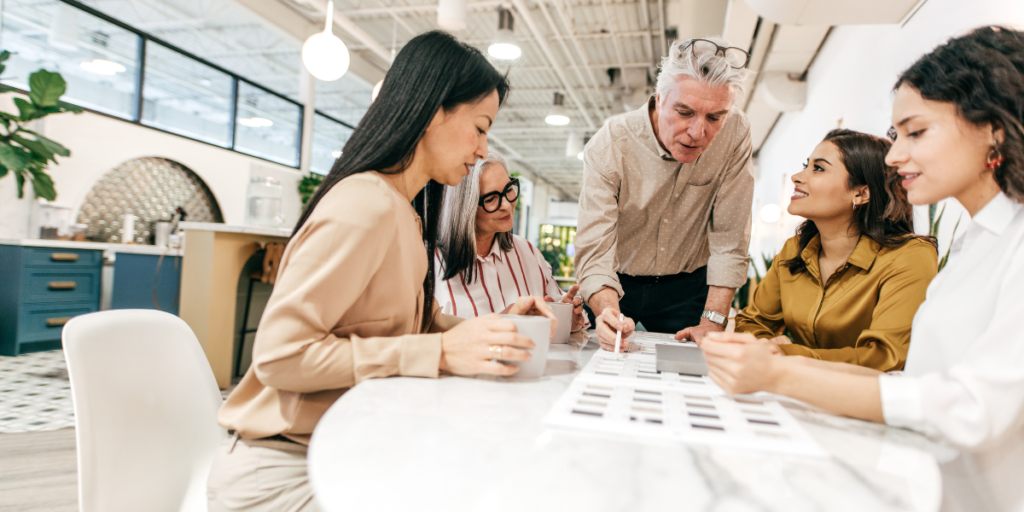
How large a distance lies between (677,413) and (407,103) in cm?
68

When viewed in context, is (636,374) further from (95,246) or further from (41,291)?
(95,246)

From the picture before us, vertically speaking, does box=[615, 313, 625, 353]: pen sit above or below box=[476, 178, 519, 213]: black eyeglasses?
below

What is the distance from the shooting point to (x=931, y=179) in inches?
37.9

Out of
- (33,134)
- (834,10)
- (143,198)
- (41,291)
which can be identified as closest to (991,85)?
(834,10)

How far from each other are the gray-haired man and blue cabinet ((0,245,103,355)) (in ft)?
16.9

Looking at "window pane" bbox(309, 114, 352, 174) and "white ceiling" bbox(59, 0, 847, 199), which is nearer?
"white ceiling" bbox(59, 0, 847, 199)

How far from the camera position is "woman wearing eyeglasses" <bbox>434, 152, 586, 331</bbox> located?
1836 mm

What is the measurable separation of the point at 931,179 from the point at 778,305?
829 millimetres

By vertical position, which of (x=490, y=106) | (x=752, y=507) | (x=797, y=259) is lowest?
(x=752, y=507)

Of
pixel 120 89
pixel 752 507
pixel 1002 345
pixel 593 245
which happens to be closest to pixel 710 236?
pixel 593 245

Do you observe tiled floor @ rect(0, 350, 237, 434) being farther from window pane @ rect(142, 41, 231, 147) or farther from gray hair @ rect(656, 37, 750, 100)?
window pane @ rect(142, 41, 231, 147)

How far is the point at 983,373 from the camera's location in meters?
0.67

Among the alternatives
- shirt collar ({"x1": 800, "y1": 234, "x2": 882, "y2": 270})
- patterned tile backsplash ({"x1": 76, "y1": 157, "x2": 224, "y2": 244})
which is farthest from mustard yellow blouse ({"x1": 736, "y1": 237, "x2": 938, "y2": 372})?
patterned tile backsplash ({"x1": 76, "y1": 157, "x2": 224, "y2": 244})

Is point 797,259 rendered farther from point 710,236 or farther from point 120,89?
point 120,89
